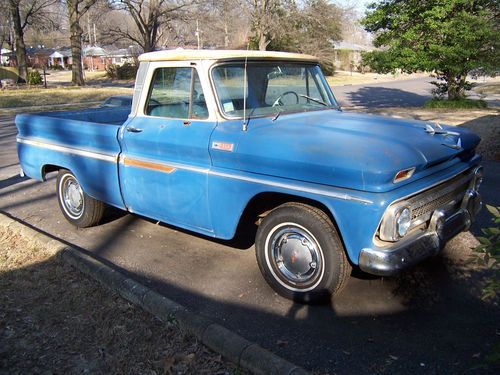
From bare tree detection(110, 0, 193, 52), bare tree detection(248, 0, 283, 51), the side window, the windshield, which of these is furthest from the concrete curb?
bare tree detection(110, 0, 193, 52)

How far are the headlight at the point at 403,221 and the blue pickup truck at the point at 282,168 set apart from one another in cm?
1

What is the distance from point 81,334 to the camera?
326 cm

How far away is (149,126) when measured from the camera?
4.34 metres

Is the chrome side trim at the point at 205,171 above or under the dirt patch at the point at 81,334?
above

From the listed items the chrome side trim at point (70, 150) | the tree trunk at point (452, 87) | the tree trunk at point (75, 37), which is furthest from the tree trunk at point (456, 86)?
the tree trunk at point (75, 37)

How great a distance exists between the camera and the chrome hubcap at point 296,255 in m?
3.51

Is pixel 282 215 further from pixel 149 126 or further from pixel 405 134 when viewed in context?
pixel 149 126

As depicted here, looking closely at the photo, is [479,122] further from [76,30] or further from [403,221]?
[76,30]

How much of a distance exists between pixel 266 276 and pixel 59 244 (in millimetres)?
2126

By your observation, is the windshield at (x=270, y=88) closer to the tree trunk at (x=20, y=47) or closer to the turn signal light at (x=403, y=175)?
the turn signal light at (x=403, y=175)

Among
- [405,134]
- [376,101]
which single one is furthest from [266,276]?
[376,101]

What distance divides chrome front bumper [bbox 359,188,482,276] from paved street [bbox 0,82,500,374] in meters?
0.49

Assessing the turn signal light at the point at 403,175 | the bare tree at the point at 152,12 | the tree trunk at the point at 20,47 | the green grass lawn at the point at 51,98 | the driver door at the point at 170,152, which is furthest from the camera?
the tree trunk at the point at 20,47

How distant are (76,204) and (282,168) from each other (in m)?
3.12
